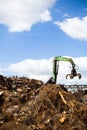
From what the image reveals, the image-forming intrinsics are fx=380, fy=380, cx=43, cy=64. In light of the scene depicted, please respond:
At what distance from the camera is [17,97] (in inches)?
738

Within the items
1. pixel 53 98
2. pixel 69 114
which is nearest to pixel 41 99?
pixel 53 98

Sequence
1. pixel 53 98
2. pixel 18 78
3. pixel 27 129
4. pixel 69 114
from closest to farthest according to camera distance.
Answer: pixel 27 129, pixel 69 114, pixel 53 98, pixel 18 78

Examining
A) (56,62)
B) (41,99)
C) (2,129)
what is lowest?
(2,129)

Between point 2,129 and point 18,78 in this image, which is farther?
point 18,78

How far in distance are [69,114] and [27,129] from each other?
2123 mm

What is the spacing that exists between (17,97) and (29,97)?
1.96 feet

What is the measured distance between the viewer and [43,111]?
54.4 ft

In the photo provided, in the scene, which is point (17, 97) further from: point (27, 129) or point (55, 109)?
point (27, 129)

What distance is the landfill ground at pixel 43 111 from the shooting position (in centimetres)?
1569

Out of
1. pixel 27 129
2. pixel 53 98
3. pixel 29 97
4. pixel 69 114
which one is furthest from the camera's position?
pixel 29 97

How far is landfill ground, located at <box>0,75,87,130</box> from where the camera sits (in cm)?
1569

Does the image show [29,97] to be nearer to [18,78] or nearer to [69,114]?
[69,114]

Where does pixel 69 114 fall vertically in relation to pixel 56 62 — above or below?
below

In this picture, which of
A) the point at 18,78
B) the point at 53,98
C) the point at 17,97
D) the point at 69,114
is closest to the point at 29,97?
the point at 17,97
